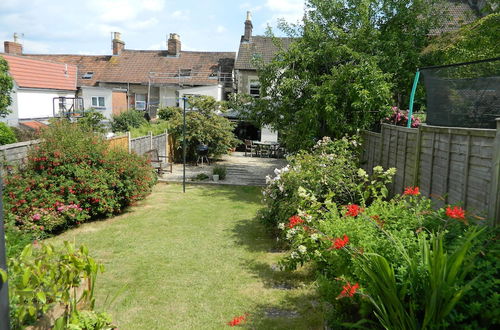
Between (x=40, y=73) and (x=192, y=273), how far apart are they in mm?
26753

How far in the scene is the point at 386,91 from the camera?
1122 centimetres

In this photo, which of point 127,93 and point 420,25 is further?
point 127,93

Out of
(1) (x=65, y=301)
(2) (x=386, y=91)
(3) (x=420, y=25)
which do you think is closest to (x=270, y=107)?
(2) (x=386, y=91)

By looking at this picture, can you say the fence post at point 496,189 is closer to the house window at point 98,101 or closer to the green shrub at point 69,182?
the green shrub at point 69,182

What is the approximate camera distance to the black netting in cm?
524

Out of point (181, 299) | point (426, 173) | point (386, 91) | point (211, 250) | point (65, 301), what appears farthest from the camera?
point (386, 91)

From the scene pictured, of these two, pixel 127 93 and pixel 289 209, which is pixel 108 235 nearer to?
pixel 289 209

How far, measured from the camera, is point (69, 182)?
8719 mm

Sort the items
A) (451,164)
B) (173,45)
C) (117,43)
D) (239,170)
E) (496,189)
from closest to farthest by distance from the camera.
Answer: (496,189), (451,164), (239,170), (173,45), (117,43)

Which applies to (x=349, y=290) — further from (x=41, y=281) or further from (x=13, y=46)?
(x=13, y=46)

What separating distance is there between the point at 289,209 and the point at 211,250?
5.23ft

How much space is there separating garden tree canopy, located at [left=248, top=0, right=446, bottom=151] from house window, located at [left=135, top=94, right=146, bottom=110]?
2062 cm

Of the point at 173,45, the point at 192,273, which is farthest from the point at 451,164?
the point at 173,45

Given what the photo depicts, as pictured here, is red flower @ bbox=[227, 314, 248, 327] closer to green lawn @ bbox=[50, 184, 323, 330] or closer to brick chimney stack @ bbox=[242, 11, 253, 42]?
green lawn @ bbox=[50, 184, 323, 330]
